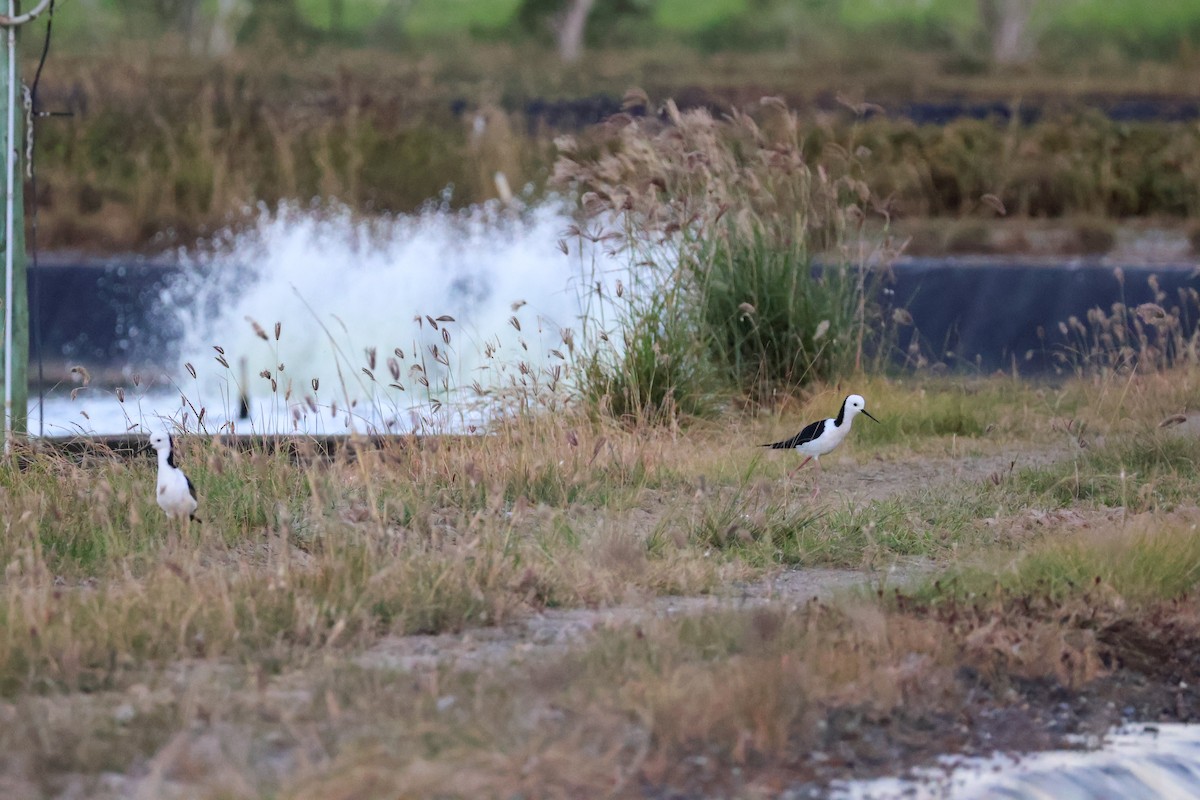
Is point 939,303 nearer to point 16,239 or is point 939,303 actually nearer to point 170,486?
point 16,239

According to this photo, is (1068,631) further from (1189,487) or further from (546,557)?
(1189,487)

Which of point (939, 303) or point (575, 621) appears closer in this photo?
point (575, 621)

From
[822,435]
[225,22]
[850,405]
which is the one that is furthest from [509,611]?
[225,22]

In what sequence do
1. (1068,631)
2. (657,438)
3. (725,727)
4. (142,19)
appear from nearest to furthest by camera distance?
(725,727)
(1068,631)
(657,438)
(142,19)

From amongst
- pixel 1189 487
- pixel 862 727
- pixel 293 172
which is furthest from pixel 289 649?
pixel 293 172

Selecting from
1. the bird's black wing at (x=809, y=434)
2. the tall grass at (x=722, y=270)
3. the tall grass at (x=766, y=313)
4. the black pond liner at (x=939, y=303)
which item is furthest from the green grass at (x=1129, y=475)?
the black pond liner at (x=939, y=303)

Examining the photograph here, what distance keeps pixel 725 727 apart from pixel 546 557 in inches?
61.3

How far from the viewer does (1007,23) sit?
36000 mm

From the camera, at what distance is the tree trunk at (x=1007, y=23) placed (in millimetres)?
35750

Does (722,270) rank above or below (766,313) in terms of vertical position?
above

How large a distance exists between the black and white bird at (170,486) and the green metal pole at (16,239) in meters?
2.09

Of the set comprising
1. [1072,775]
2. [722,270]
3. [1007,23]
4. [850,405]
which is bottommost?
[1072,775]

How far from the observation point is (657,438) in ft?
25.5

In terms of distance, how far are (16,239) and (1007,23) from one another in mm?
31493
